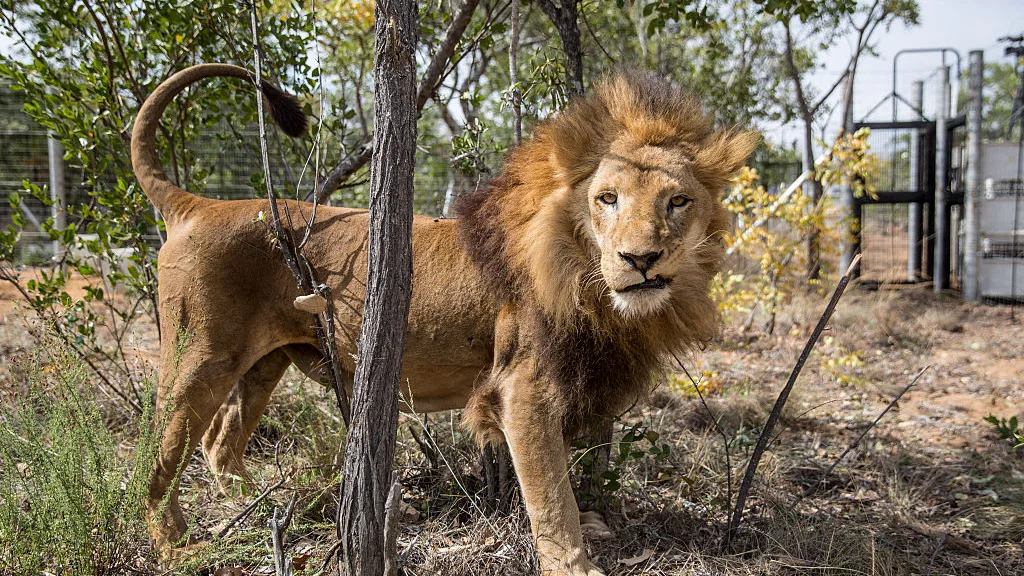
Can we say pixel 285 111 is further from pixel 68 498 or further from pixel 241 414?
pixel 68 498

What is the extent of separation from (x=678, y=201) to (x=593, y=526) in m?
1.38

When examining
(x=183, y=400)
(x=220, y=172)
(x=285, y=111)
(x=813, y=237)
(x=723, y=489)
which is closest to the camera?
(x=183, y=400)

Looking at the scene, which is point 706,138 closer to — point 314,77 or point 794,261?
point 314,77

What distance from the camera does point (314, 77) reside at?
4.14m

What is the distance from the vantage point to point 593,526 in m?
2.76

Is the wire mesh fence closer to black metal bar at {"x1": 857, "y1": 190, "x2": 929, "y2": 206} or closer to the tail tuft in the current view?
the tail tuft

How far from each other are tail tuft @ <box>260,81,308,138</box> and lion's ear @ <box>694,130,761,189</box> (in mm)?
1680

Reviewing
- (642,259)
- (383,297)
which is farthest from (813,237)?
(383,297)

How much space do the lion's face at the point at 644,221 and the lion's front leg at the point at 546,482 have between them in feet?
1.54

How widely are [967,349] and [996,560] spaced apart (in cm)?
494

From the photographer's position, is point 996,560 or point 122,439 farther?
point 122,439

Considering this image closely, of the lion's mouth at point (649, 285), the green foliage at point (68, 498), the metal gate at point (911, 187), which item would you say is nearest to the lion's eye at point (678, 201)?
the lion's mouth at point (649, 285)

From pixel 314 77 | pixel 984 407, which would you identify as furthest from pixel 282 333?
pixel 984 407

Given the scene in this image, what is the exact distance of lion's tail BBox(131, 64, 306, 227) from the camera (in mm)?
2830
